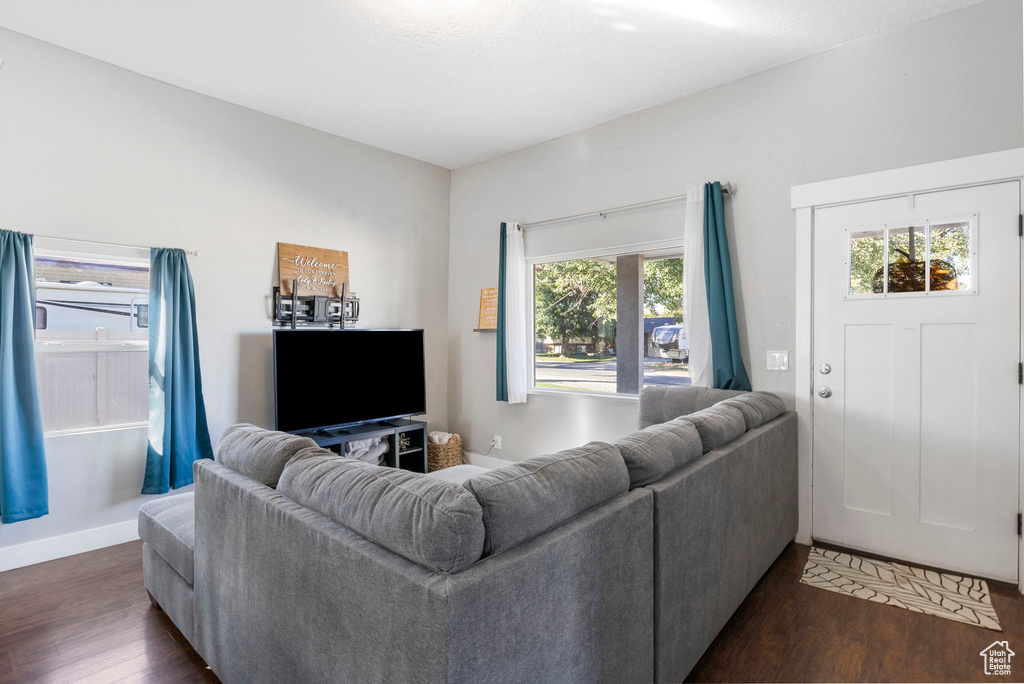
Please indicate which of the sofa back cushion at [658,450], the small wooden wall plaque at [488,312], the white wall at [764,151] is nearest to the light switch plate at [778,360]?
the white wall at [764,151]

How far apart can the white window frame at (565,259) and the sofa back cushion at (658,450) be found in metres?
1.82

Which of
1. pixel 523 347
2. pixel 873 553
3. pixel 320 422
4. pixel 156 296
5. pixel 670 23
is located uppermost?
pixel 670 23

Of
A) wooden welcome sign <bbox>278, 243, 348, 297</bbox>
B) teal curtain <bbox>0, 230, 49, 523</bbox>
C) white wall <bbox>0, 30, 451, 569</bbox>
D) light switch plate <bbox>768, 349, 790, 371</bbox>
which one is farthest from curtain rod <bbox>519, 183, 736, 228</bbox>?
teal curtain <bbox>0, 230, 49, 523</bbox>

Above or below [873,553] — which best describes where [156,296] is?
Result: above

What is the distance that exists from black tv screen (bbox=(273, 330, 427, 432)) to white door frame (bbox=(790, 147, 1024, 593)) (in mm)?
2810

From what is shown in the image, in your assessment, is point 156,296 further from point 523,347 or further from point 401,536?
point 401,536

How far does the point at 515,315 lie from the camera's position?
175 inches

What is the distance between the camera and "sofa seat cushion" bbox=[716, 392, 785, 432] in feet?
8.32

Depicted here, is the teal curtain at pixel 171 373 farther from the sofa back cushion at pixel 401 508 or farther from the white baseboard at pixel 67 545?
the sofa back cushion at pixel 401 508

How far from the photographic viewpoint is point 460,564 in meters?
1.09

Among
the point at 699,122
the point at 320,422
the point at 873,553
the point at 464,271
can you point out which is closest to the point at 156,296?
the point at 320,422

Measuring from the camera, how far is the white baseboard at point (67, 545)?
2.83 metres

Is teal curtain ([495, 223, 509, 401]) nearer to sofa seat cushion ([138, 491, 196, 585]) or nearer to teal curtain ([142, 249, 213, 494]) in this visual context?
teal curtain ([142, 249, 213, 494])

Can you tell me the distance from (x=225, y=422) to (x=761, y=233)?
380cm
